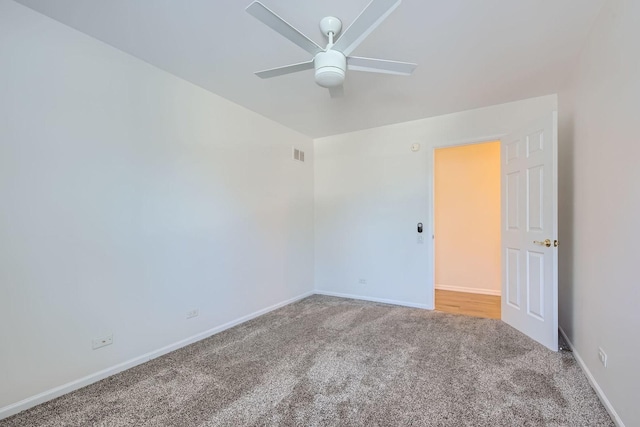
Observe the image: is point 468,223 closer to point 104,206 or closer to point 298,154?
point 298,154

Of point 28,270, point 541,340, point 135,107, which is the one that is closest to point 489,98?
point 541,340

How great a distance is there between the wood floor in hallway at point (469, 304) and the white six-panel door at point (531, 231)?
1.29 ft

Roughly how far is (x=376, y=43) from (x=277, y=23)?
3.32ft

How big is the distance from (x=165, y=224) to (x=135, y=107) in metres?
1.03

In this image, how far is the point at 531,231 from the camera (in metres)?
2.82

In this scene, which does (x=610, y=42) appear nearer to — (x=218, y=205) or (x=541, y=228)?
(x=541, y=228)

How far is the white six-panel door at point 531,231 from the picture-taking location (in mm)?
2559

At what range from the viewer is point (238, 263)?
338 cm

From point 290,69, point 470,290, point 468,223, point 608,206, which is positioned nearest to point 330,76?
point 290,69

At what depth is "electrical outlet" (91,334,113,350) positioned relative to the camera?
217 cm

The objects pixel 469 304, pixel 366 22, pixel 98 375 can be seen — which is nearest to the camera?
pixel 366 22

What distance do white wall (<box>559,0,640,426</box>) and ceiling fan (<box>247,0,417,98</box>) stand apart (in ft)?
3.88

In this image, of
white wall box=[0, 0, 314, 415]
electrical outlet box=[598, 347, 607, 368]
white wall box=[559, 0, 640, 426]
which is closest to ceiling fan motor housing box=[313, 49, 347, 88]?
white wall box=[559, 0, 640, 426]

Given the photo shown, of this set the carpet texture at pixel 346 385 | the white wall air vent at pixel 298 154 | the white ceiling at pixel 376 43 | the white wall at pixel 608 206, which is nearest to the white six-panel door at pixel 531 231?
the white wall at pixel 608 206
